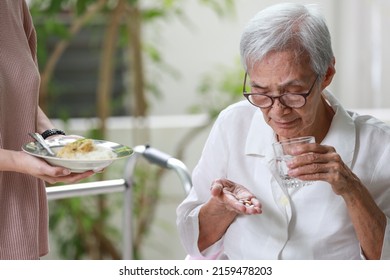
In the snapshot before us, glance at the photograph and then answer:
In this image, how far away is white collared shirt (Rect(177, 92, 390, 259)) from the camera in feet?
5.55

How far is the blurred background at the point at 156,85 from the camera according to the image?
3768 millimetres

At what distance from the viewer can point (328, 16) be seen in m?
4.07

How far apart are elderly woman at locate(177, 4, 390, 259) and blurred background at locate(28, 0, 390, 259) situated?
1910 millimetres

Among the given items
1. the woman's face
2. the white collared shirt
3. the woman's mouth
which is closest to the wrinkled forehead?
the woman's face

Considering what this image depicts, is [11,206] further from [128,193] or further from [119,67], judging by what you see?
[119,67]

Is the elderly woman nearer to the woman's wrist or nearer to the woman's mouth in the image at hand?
the woman's mouth

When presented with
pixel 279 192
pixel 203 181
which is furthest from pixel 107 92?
pixel 279 192

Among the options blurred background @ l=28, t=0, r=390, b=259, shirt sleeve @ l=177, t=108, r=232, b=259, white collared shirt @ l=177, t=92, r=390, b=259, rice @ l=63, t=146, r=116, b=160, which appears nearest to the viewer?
rice @ l=63, t=146, r=116, b=160

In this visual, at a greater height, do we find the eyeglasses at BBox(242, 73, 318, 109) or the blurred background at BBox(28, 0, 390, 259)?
the eyeglasses at BBox(242, 73, 318, 109)

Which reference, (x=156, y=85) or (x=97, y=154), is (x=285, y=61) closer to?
(x=97, y=154)

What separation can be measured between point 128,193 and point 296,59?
86 centimetres

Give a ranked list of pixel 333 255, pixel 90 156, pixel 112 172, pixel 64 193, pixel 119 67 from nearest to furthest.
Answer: pixel 90 156 < pixel 333 255 < pixel 64 193 < pixel 112 172 < pixel 119 67

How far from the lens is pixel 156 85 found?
4.16 m
